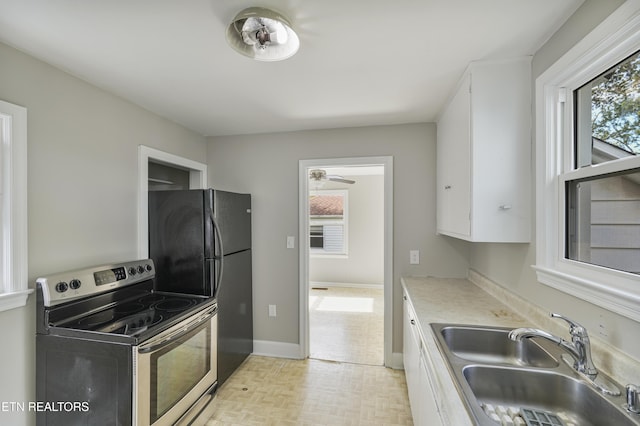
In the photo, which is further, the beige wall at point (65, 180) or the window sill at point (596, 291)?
the beige wall at point (65, 180)

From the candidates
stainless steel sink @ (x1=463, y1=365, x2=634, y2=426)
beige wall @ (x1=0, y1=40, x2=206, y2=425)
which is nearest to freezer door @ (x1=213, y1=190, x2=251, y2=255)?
beige wall @ (x1=0, y1=40, x2=206, y2=425)

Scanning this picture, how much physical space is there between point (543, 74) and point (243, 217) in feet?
8.10

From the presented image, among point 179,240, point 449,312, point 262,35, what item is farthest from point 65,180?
point 449,312

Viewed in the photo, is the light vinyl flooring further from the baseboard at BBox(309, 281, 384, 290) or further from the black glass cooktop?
the baseboard at BBox(309, 281, 384, 290)

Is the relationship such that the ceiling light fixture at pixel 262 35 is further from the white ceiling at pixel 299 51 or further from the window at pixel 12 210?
the window at pixel 12 210

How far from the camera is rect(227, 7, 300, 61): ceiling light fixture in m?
1.20

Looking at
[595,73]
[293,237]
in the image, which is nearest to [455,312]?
[595,73]

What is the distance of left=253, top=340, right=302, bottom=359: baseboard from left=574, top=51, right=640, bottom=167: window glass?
8.98 feet

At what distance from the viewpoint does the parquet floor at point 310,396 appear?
6.82 ft

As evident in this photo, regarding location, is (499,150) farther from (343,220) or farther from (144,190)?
(343,220)

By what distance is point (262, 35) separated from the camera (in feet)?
4.33

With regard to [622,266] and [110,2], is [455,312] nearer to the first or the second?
[622,266]

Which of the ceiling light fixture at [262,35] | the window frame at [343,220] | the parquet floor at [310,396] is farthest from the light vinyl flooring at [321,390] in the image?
the window frame at [343,220]

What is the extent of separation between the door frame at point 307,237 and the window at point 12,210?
1990 millimetres
